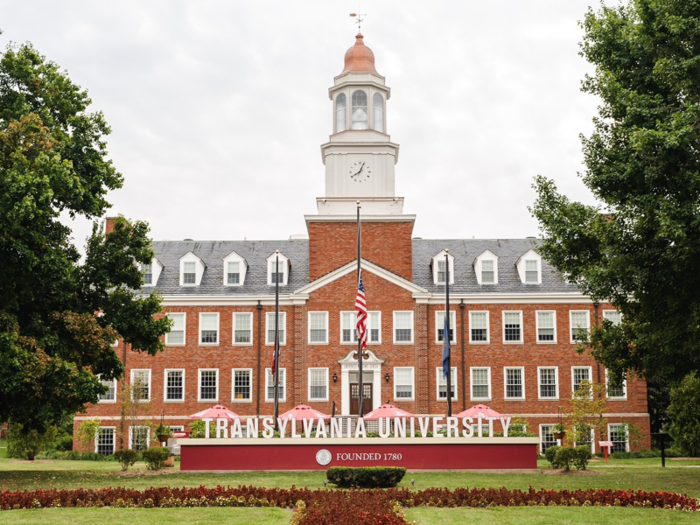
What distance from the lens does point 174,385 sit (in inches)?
1901

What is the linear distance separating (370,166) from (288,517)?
3283 centimetres

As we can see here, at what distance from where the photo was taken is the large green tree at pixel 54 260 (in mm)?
24922

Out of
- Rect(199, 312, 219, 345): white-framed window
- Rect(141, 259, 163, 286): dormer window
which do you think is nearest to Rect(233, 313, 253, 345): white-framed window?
Rect(199, 312, 219, 345): white-framed window

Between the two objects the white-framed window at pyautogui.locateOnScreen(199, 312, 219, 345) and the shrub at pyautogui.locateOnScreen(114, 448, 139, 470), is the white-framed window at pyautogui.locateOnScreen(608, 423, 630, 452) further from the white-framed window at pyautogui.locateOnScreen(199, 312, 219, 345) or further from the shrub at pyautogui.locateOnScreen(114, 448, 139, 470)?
the shrub at pyautogui.locateOnScreen(114, 448, 139, 470)

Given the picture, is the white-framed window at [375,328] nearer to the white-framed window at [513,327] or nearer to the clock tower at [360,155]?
the clock tower at [360,155]

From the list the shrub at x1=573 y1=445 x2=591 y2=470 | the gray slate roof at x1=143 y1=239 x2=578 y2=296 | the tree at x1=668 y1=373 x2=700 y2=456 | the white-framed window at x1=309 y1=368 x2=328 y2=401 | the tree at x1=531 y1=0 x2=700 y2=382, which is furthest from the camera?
the gray slate roof at x1=143 y1=239 x2=578 y2=296

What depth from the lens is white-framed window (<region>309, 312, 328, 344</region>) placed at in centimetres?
4703

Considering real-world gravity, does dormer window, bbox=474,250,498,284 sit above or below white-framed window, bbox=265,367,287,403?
above

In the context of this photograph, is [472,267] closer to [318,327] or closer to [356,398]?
[318,327]

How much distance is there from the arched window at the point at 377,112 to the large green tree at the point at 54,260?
2115 centimetres

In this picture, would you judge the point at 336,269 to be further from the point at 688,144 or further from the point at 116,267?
the point at 688,144

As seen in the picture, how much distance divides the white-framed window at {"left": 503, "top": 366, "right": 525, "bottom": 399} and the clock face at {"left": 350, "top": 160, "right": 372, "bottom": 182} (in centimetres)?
1361

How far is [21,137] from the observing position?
2645cm

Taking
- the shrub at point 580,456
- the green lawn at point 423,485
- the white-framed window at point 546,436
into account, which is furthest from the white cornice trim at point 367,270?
the shrub at point 580,456
